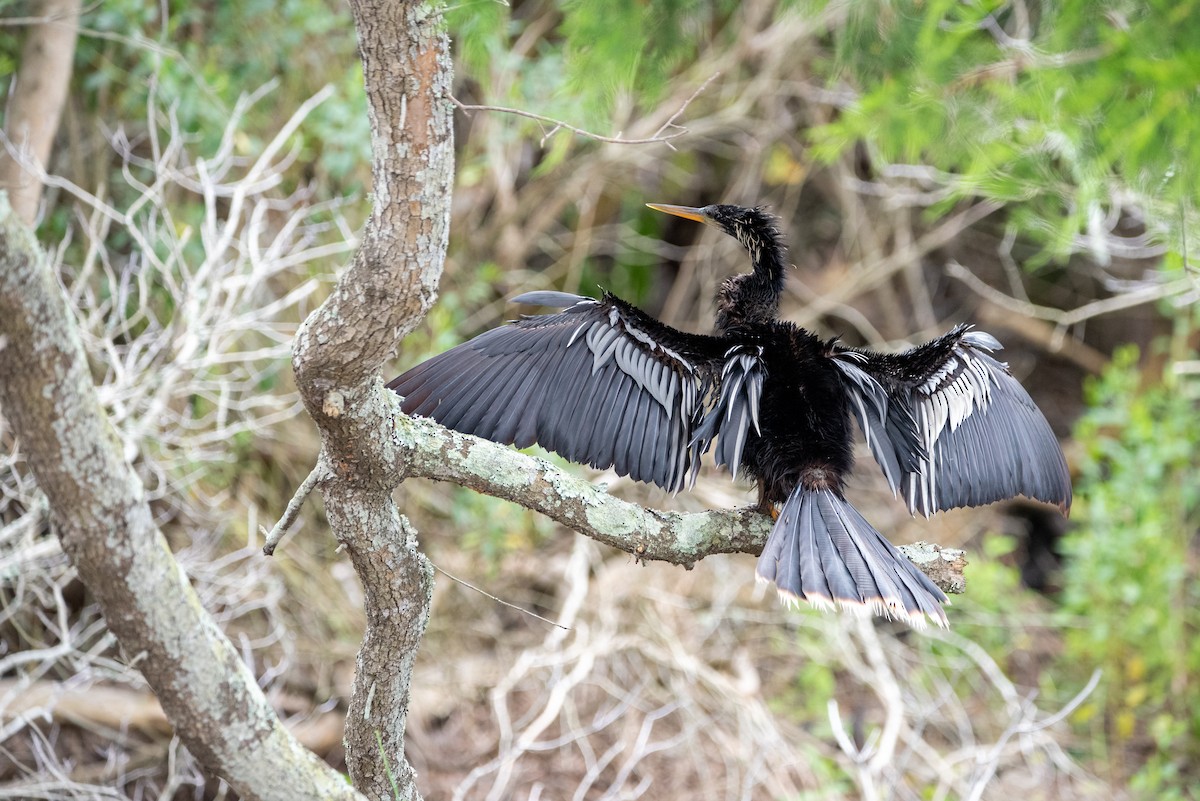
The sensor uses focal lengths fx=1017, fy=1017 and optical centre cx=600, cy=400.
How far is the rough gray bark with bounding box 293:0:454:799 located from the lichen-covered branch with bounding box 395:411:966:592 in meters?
0.09

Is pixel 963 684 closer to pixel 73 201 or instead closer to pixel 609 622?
pixel 609 622

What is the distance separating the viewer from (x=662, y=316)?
6215mm

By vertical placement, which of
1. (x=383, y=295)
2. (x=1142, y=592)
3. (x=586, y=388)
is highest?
(x=383, y=295)

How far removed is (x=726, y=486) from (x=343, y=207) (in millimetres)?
2325

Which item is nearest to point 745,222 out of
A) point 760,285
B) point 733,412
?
point 760,285

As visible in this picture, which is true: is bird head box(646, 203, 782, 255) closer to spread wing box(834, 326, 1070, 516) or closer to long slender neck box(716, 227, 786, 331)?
long slender neck box(716, 227, 786, 331)

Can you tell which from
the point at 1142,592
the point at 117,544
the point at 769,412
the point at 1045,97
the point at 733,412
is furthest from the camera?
the point at 1142,592

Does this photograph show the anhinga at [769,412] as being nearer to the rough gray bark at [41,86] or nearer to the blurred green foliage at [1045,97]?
the blurred green foliage at [1045,97]

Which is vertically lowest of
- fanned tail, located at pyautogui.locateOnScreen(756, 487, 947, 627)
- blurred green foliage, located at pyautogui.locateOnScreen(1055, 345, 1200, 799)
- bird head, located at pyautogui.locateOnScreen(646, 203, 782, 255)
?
blurred green foliage, located at pyautogui.locateOnScreen(1055, 345, 1200, 799)

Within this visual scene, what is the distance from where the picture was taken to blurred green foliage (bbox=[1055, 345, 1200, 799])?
4824mm

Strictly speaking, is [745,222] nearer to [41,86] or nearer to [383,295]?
[383,295]

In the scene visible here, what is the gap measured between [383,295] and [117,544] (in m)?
0.54

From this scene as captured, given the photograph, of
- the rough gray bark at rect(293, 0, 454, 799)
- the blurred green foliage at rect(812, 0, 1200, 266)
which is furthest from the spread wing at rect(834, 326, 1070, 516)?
the rough gray bark at rect(293, 0, 454, 799)

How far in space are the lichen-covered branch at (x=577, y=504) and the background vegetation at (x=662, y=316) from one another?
2.96 ft
